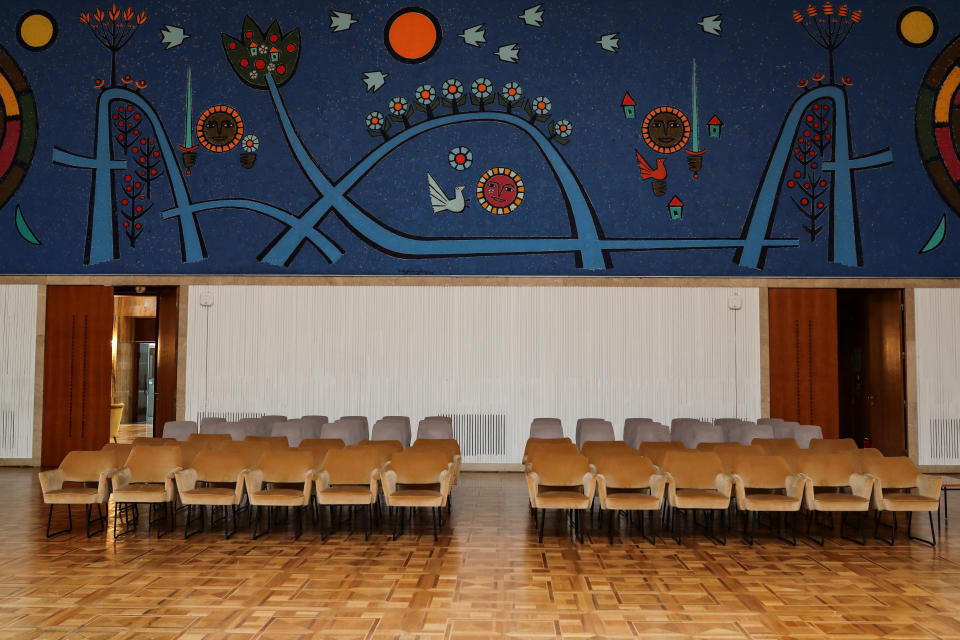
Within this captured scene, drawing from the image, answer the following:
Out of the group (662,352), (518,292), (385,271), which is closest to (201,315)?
(385,271)

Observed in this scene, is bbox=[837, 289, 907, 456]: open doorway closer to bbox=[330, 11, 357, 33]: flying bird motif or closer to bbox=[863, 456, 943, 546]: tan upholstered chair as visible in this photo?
bbox=[863, 456, 943, 546]: tan upholstered chair

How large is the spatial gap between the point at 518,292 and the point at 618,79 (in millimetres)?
4261

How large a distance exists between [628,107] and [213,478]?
31.9 ft

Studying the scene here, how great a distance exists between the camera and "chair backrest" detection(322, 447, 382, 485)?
311 inches

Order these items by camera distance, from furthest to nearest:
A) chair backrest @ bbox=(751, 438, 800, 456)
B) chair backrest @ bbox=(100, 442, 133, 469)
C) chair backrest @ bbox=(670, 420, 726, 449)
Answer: chair backrest @ bbox=(670, 420, 726, 449)
chair backrest @ bbox=(751, 438, 800, 456)
chair backrest @ bbox=(100, 442, 133, 469)

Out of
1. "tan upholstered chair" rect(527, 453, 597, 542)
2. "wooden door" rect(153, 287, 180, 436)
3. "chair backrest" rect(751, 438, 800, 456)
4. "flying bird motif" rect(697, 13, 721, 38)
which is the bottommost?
"tan upholstered chair" rect(527, 453, 597, 542)

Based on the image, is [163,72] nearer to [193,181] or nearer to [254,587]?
[193,181]

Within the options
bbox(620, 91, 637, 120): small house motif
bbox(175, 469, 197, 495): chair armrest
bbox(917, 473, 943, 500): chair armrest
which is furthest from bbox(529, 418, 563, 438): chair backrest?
bbox(620, 91, 637, 120): small house motif

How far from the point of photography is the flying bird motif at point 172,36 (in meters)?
14.1

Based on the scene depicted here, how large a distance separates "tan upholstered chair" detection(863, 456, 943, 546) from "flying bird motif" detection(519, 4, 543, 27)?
374 inches

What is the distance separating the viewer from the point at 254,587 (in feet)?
19.3

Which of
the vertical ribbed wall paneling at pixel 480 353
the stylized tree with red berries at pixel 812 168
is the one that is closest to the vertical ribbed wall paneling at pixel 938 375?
the stylized tree with red berries at pixel 812 168

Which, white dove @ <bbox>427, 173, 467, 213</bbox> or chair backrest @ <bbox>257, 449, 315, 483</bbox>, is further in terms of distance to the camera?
white dove @ <bbox>427, 173, 467, 213</bbox>

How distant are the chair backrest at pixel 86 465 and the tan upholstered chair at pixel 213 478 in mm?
882
